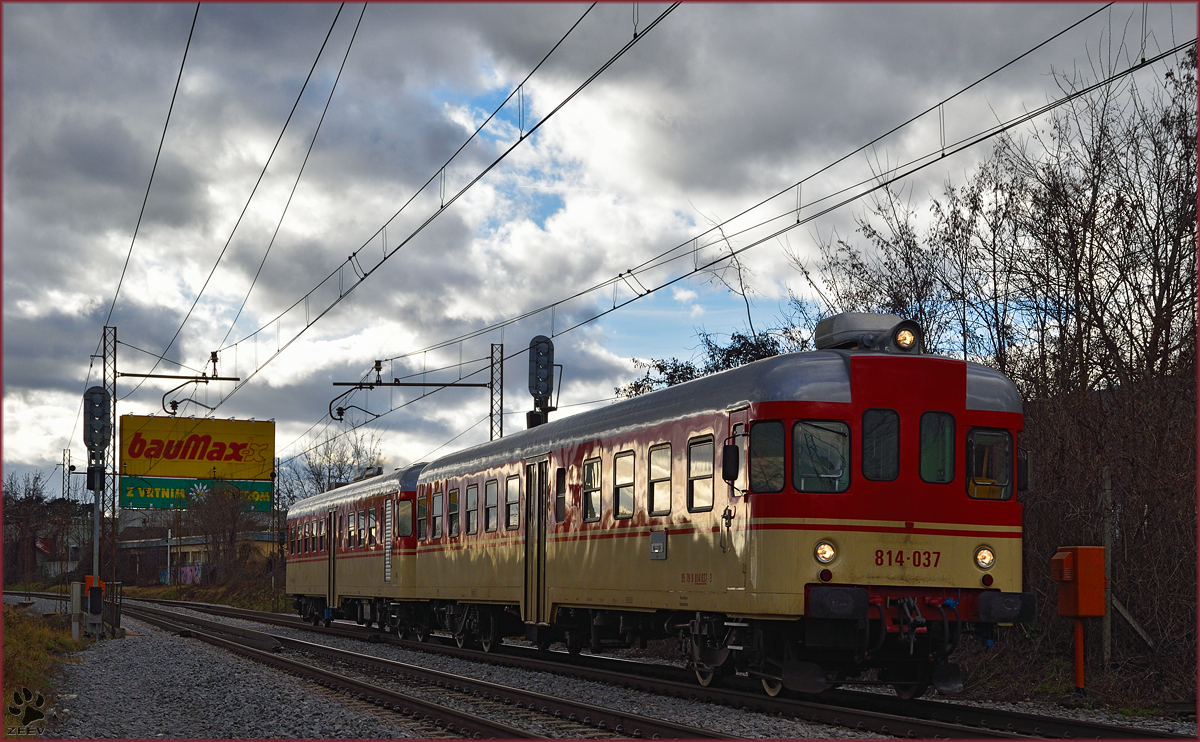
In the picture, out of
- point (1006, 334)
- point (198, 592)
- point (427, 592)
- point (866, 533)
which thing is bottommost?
point (198, 592)

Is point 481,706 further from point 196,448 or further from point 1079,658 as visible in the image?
point 196,448

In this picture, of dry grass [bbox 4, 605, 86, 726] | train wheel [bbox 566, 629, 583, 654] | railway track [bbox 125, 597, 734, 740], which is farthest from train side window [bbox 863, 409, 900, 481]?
dry grass [bbox 4, 605, 86, 726]

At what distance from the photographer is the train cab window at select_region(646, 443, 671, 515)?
42.5 ft

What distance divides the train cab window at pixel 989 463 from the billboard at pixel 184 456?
52.8m

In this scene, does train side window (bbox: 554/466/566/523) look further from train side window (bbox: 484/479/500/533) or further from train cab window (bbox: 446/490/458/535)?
train cab window (bbox: 446/490/458/535)

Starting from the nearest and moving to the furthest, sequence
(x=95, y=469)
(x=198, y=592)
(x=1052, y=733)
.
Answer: (x=1052, y=733)
(x=95, y=469)
(x=198, y=592)

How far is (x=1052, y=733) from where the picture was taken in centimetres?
960

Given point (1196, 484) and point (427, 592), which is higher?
point (1196, 484)

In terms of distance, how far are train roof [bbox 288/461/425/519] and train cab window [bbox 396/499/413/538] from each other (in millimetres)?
270

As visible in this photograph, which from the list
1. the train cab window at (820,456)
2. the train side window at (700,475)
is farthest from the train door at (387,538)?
the train cab window at (820,456)

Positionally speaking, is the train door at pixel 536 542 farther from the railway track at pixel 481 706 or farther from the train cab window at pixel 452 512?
the train cab window at pixel 452 512

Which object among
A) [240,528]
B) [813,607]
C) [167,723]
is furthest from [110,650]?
[240,528]

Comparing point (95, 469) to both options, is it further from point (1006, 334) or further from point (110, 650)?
point (1006, 334)

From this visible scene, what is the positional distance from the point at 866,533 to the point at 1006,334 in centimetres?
604
